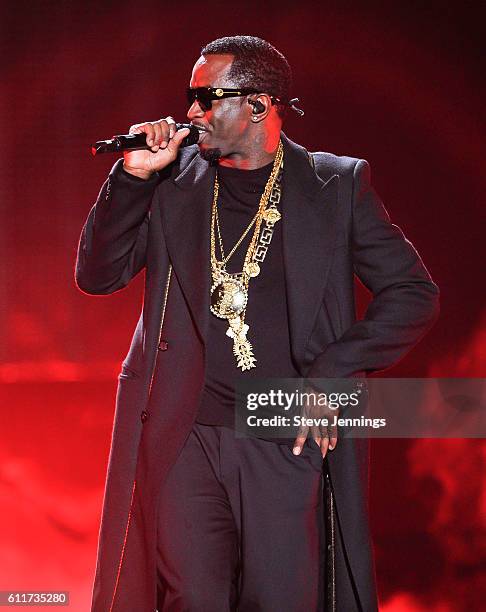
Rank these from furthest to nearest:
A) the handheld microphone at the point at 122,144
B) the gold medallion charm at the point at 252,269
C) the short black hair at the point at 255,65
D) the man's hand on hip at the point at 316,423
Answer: the short black hair at the point at 255,65
the gold medallion charm at the point at 252,269
the man's hand on hip at the point at 316,423
the handheld microphone at the point at 122,144

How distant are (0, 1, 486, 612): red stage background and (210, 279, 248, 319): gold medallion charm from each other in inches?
57.1

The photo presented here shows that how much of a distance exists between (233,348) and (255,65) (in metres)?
0.81

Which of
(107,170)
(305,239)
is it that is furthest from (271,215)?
(107,170)

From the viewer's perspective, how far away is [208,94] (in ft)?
8.77

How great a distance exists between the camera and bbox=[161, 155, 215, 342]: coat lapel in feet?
8.29

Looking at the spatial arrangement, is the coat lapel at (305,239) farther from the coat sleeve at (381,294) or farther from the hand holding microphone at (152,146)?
the hand holding microphone at (152,146)

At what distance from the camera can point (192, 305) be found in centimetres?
253

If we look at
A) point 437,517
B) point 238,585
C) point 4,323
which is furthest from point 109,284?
point 437,517

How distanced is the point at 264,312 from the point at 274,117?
0.58 metres

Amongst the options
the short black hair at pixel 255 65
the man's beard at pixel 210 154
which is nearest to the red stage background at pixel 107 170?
the short black hair at pixel 255 65

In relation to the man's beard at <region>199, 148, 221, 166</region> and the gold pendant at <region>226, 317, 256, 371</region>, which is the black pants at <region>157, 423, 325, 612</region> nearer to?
the gold pendant at <region>226, 317, 256, 371</region>

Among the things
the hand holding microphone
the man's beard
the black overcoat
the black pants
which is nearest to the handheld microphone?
the hand holding microphone

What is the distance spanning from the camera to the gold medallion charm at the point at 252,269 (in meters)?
2.58

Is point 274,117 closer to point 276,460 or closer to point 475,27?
point 276,460
